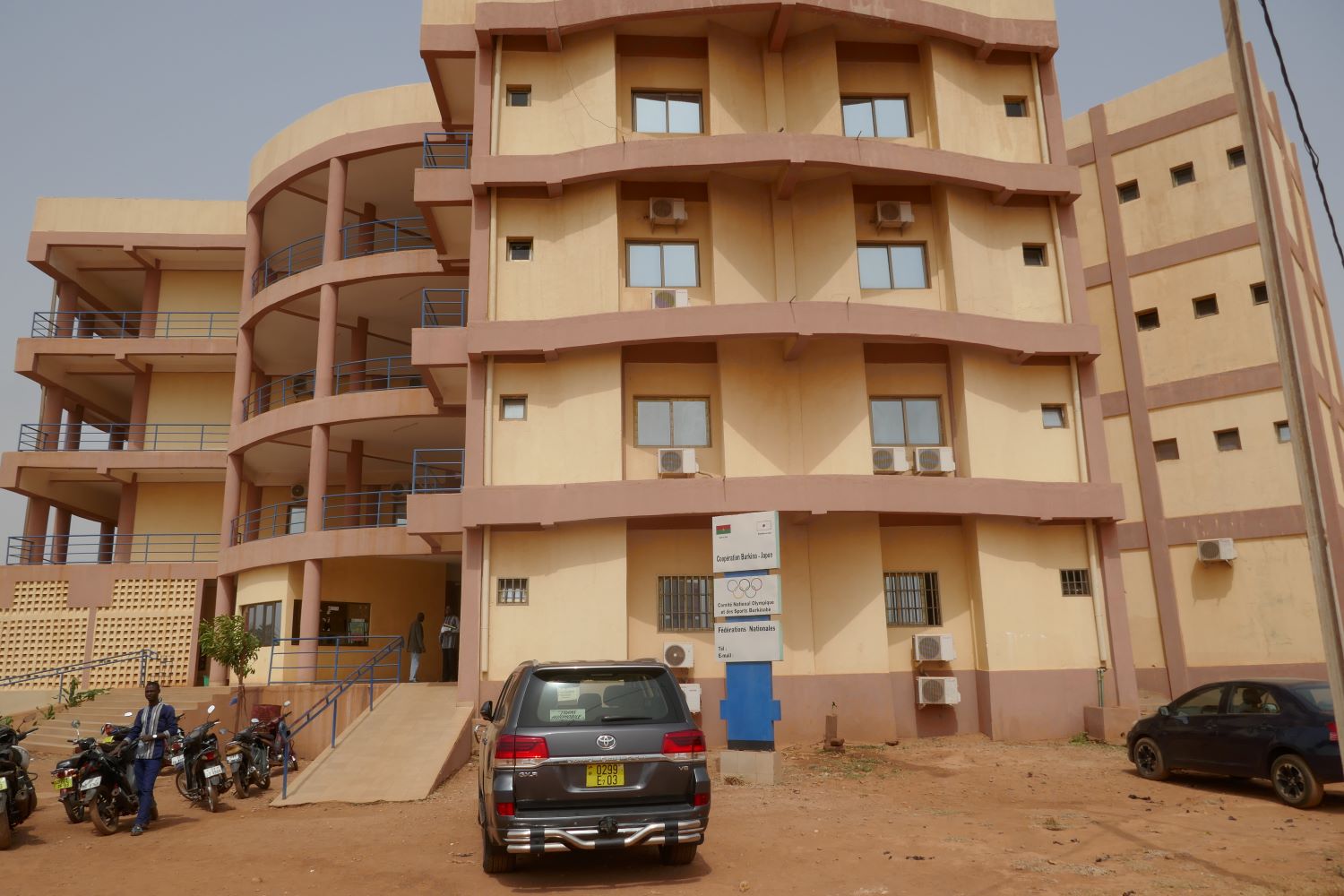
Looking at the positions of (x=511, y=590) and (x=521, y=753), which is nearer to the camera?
(x=521, y=753)

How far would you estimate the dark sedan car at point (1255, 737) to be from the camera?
Result: 10.5m

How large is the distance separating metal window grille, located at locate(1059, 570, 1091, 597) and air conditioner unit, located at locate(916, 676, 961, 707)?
3.13 metres

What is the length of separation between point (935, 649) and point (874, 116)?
35.3 feet

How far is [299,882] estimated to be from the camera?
8.65 metres

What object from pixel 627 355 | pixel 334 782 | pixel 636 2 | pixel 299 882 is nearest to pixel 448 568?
pixel 627 355

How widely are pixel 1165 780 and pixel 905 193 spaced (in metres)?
11.7

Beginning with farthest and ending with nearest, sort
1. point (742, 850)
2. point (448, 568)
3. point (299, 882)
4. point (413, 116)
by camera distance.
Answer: point (448, 568)
point (413, 116)
point (742, 850)
point (299, 882)

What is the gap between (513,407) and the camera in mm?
18172

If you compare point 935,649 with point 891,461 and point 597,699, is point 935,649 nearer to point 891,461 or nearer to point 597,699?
point 891,461

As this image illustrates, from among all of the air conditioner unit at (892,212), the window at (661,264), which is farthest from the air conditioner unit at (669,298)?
the air conditioner unit at (892,212)

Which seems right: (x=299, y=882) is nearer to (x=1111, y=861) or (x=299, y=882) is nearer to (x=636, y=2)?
(x=1111, y=861)

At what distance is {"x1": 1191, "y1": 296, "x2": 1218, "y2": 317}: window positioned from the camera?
23.5 meters

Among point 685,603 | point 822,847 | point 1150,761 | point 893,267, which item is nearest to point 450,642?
point 685,603

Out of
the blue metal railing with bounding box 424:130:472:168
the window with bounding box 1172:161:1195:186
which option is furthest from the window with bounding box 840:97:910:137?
the window with bounding box 1172:161:1195:186
